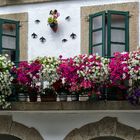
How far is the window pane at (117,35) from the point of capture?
42.6ft

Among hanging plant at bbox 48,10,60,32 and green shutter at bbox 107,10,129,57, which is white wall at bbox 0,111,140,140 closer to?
green shutter at bbox 107,10,129,57

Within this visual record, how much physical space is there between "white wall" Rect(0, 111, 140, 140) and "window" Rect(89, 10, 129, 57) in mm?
1288

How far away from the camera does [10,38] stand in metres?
13.9

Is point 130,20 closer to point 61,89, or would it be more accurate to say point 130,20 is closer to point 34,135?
point 61,89

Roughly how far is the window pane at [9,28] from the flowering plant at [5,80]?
61.3 inches

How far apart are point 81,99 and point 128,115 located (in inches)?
39.4

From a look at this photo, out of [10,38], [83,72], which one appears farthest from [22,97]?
[10,38]

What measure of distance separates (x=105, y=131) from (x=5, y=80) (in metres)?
2.18

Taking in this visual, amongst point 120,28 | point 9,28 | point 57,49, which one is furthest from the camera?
point 9,28

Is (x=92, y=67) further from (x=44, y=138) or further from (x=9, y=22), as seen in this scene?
(x=9, y=22)

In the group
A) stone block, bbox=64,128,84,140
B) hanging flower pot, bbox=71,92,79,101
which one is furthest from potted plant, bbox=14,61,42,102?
stone block, bbox=64,128,84,140

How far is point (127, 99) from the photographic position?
1172cm

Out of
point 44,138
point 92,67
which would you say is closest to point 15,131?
point 44,138

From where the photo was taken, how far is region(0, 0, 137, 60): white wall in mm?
13500
